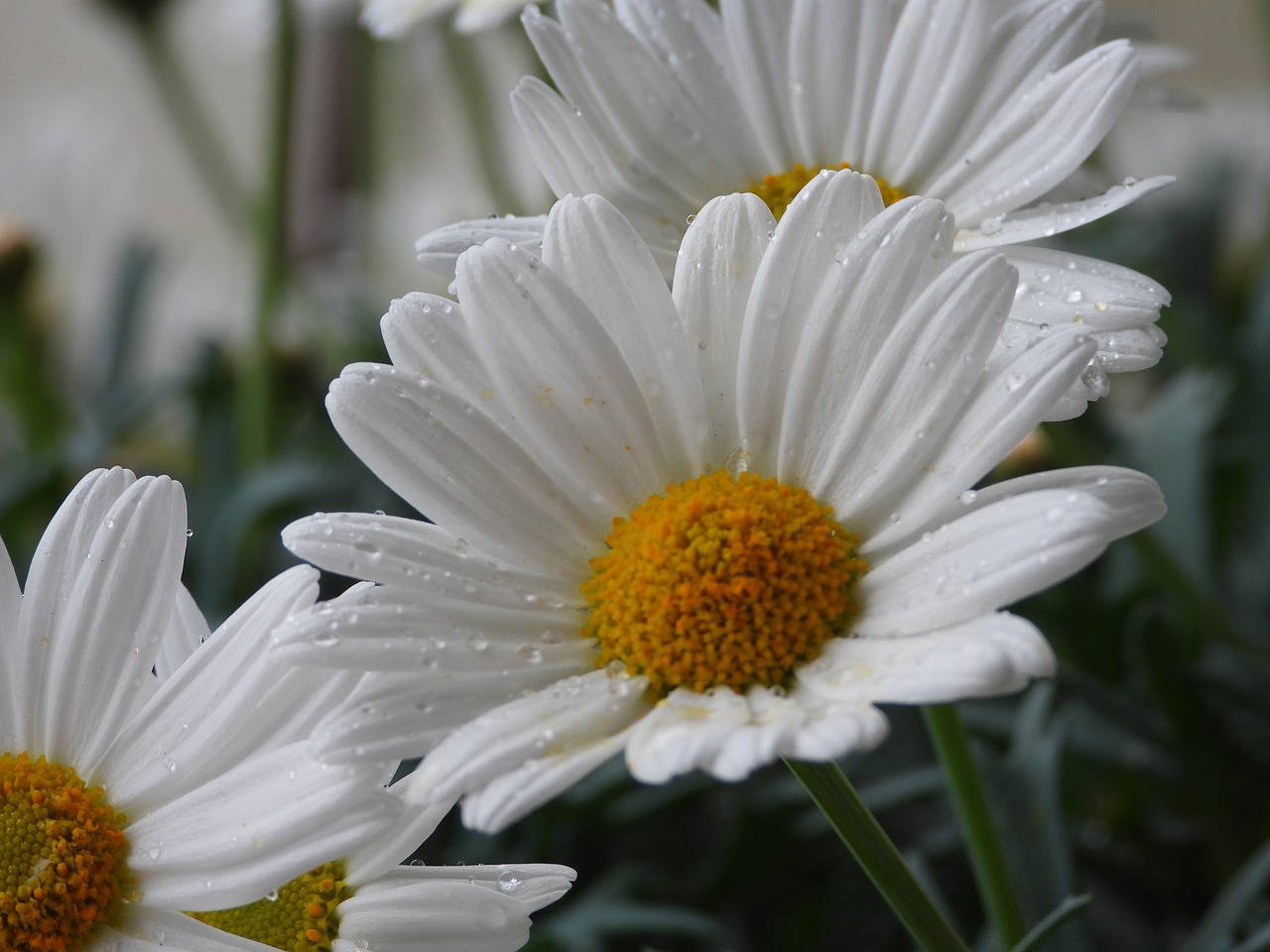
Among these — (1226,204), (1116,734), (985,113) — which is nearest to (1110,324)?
(985,113)

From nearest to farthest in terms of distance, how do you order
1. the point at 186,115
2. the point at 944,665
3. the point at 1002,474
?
the point at 944,665 → the point at 1002,474 → the point at 186,115

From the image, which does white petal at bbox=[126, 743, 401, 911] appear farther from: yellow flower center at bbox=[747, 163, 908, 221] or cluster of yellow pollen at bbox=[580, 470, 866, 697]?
yellow flower center at bbox=[747, 163, 908, 221]

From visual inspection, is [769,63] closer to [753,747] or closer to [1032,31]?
[1032,31]

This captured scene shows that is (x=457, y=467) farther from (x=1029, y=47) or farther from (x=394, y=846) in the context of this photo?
(x=1029, y=47)

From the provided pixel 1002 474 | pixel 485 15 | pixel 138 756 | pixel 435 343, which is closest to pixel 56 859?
pixel 138 756

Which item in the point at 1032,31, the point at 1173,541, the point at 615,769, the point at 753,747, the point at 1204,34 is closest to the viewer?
the point at 753,747
